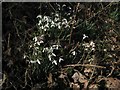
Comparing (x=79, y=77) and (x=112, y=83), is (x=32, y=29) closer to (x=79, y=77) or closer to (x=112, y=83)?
(x=79, y=77)

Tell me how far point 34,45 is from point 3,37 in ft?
1.33

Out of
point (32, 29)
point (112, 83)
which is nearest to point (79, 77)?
point (112, 83)

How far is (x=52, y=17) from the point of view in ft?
11.9

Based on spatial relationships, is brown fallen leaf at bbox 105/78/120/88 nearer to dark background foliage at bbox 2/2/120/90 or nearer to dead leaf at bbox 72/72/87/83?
dark background foliage at bbox 2/2/120/90

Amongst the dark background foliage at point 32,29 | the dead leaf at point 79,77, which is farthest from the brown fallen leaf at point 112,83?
the dead leaf at point 79,77

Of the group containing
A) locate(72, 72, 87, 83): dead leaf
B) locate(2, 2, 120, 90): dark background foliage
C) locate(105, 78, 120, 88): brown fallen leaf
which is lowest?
locate(105, 78, 120, 88): brown fallen leaf

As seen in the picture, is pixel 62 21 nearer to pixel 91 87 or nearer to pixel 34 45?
Result: pixel 34 45

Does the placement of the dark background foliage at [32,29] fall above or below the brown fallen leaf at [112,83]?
above

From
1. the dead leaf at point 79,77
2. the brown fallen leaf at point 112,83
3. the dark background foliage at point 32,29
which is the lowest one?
the brown fallen leaf at point 112,83

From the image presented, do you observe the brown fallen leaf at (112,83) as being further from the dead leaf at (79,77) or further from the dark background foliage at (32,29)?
the dead leaf at (79,77)

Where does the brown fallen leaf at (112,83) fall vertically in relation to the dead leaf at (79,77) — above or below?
below

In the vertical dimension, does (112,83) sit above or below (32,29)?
below

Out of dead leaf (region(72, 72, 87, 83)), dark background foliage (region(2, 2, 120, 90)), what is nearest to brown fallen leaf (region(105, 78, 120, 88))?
dark background foliage (region(2, 2, 120, 90))

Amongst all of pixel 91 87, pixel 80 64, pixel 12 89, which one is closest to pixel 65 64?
pixel 80 64
